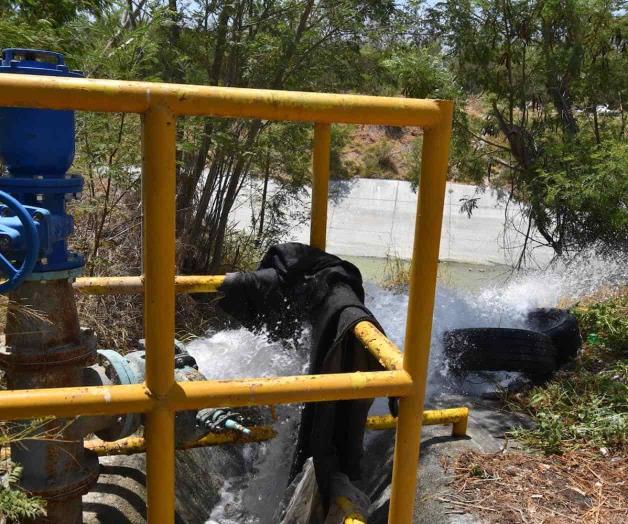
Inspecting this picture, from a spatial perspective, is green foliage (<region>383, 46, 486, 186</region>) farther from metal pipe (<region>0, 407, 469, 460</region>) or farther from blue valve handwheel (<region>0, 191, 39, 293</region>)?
blue valve handwheel (<region>0, 191, 39, 293</region>)

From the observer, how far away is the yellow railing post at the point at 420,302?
1.67 meters

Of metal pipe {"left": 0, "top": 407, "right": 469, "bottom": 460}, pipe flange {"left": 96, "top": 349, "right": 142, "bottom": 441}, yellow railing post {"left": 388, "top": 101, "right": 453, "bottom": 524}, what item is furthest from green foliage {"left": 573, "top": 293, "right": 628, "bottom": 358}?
pipe flange {"left": 96, "top": 349, "right": 142, "bottom": 441}

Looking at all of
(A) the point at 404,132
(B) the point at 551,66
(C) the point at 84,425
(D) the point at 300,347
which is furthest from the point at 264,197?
(A) the point at 404,132

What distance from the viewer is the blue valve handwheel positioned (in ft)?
5.28

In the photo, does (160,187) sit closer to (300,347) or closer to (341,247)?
(300,347)

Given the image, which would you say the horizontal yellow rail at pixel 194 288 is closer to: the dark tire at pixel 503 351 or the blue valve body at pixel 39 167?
the blue valve body at pixel 39 167

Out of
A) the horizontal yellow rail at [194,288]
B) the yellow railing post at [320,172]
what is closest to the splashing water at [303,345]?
the horizontal yellow rail at [194,288]

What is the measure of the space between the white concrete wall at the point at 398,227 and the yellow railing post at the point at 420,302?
11.1m

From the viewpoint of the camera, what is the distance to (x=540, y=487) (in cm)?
306

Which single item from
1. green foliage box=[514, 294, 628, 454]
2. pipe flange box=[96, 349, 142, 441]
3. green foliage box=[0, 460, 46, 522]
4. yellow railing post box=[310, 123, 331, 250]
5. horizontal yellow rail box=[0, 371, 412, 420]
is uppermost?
yellow railing post box=[310, 123, 331, 250]

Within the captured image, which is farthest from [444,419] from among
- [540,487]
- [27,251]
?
[27,251]

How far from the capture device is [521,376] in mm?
4582

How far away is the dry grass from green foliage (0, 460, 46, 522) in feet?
5.90

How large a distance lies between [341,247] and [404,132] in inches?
397
